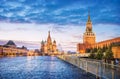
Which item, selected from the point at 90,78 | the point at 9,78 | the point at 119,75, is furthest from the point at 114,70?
the point at 9,78

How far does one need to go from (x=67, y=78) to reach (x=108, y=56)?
1844 inches

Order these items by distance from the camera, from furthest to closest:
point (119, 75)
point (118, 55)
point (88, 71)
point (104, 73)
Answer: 1. point (118, 55)
2. point (88, 71)
3. point (104, 73)
4. point (119, 75)

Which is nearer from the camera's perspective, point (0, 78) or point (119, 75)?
point (119, 75)

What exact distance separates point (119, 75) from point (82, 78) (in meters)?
6.35

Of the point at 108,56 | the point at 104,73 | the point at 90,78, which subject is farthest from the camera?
the point at 108,56

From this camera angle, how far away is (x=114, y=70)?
55.9 feet

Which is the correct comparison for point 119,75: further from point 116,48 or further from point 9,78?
point 116,48

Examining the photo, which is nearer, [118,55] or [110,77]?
[110,77]

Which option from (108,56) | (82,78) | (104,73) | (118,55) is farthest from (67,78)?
(118,55)

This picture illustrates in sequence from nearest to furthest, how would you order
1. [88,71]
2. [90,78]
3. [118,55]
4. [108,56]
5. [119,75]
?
1. [119,75]
2. [90,78]
3. [88,71]
4. [108,56]
5. [118,55]

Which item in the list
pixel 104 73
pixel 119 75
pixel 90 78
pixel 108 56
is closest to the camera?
pixel 119 75

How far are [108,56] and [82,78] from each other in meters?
47.1

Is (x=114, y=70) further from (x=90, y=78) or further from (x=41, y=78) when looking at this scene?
(x=41, y=78)

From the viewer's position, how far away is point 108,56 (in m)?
67.9
